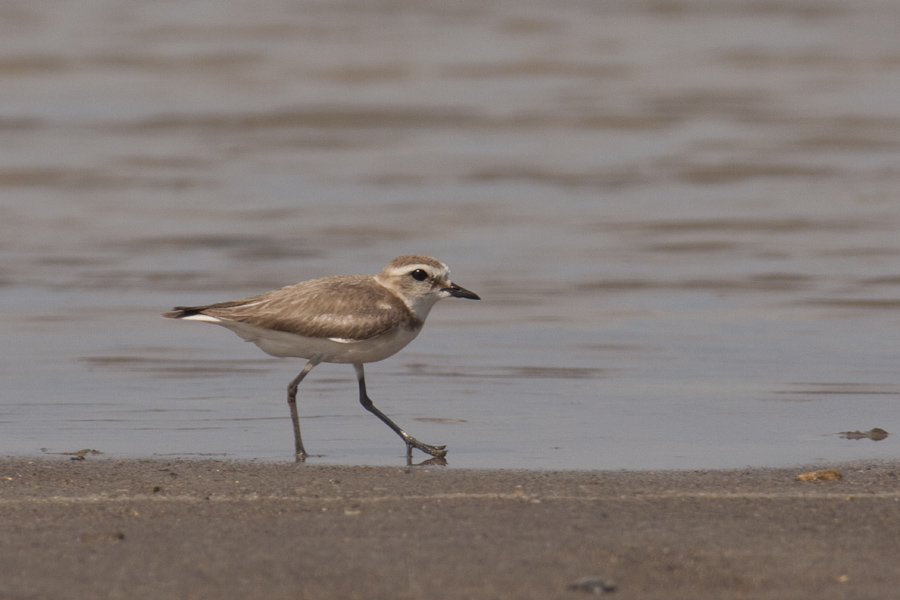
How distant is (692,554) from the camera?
4.52m

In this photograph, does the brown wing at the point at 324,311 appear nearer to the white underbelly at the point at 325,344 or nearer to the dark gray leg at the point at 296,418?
the white underbelly at the point at 325,344

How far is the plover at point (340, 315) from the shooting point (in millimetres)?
7102

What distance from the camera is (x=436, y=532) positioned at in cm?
482

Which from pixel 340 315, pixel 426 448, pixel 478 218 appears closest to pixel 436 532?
pixel 426 448

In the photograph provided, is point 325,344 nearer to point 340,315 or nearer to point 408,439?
point 340,315

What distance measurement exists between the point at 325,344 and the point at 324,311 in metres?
0.17

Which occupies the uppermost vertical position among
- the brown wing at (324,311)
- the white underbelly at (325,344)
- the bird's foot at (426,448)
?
the brown wing at (324,311)

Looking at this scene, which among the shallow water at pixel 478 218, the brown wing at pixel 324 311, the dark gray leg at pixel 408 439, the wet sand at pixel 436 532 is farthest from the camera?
the shallow water at pixel 478 218

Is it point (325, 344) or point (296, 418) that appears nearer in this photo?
point (296, 418)

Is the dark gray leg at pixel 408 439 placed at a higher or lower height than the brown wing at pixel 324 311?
lower

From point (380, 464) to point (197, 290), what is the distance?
5.77m

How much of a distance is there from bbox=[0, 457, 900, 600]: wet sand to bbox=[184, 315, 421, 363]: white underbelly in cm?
104

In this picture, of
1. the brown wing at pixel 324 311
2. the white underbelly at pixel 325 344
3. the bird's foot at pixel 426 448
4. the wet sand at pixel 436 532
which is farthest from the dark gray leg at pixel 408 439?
the wet sand at pixel 436 532

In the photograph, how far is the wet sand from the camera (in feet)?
13.9
